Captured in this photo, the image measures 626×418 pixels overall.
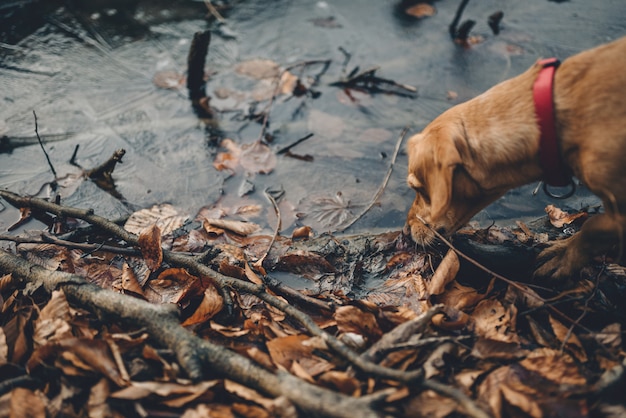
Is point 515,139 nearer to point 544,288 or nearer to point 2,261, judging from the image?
point 544,288

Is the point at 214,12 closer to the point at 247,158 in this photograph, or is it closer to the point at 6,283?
the point at 247,158

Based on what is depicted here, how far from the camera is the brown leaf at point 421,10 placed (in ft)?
20.7

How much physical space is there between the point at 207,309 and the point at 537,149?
207cm

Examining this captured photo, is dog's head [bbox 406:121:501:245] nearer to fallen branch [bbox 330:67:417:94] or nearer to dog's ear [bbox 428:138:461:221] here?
dog's ear [bbox 428:138:461:221]

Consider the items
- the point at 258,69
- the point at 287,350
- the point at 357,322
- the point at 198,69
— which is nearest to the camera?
the point at 287,350

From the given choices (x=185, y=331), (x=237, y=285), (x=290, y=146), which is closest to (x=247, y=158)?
(x=290, y=146)

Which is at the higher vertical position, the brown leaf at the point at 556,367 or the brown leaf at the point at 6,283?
the brown leaf at the point at 6,283

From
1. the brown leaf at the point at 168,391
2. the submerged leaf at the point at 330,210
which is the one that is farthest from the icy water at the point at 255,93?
the brown leaf at the point at 168,391

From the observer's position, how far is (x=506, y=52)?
5.56 m

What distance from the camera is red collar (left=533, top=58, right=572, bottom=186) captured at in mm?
2465

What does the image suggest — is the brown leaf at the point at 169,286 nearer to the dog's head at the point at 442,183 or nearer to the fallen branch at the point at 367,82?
the dog's head at the point at 442,183

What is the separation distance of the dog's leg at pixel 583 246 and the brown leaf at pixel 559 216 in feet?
1.98

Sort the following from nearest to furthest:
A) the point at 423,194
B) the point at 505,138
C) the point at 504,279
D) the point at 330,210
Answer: the point at 504,279, the point at 505,138, the point at 423,194, the point at 330,210

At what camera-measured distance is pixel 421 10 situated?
20.9ft
